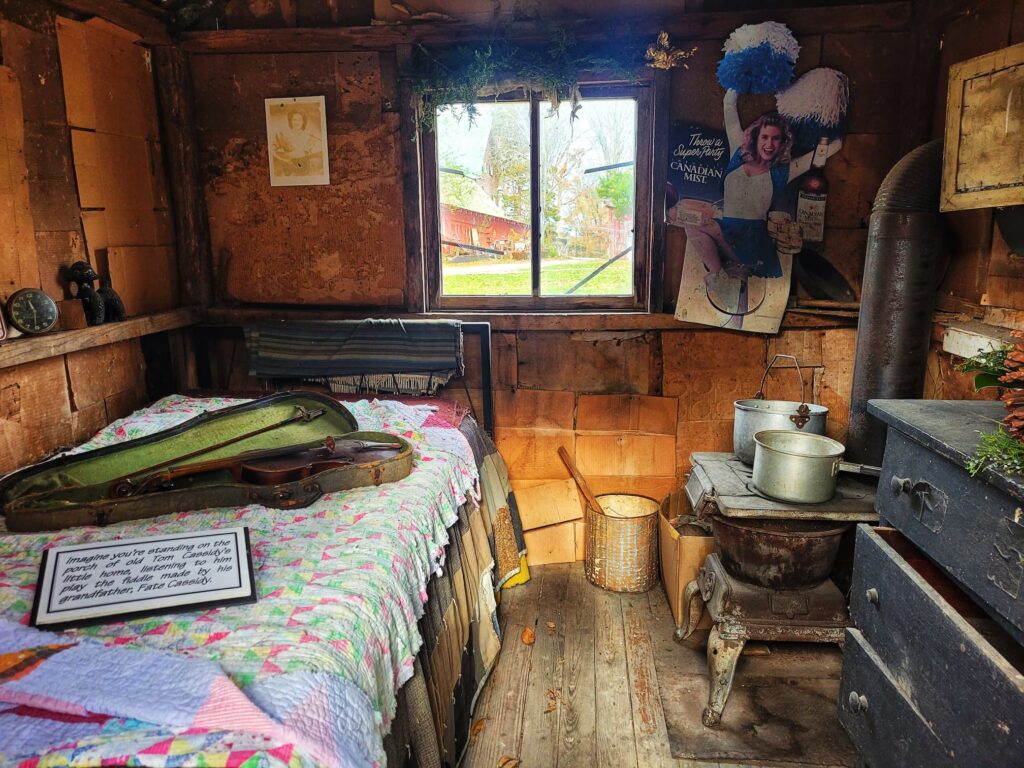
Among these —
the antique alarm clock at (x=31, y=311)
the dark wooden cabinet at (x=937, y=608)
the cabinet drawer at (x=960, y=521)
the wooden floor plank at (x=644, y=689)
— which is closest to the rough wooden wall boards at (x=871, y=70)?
the dark wooden cabinet at (x=937, y=608)

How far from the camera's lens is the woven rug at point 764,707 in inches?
94.2

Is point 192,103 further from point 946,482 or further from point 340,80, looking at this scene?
point 946,482

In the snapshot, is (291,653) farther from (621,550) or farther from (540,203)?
(540,203)

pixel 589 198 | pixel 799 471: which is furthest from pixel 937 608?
pixel 589 198

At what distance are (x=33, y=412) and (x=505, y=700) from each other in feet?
7.28

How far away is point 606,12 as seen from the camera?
334 centimetres

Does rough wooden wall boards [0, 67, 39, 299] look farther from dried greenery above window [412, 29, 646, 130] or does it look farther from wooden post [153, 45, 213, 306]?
dried greenery above window [412, 29, 646, 130]

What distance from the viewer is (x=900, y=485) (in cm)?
171

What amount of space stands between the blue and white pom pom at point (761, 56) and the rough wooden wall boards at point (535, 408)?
1.77 metres

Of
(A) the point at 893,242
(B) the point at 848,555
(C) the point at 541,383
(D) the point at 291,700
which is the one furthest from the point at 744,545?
(D) the point at 291,700

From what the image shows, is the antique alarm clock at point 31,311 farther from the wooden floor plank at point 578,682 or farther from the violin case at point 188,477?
the wooden floor plank at point 578,682

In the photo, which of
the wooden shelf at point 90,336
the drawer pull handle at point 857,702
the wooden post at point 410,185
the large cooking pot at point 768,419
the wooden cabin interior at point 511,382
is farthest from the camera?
the wooden post at point 410,185

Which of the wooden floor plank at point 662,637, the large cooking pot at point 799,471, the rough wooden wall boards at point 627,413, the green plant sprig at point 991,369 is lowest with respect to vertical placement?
the wooden floor plank at point 662,637

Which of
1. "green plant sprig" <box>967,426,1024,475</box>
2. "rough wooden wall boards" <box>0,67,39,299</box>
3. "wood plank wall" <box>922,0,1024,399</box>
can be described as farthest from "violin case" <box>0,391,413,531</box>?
"wood plank wall" <box>922,0,1024,399</box>
